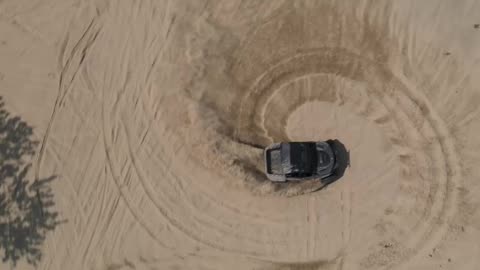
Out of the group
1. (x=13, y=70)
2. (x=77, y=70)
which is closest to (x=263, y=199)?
(x=77, y=70)

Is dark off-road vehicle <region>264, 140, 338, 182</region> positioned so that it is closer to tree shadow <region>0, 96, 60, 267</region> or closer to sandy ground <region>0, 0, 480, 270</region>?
sandy ground <region>0, 0, 480, 270</region>

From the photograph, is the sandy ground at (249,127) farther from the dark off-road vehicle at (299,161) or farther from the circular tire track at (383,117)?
the dark off-road vehicle at (299,161)

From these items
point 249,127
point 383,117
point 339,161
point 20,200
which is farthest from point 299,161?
point 20,200

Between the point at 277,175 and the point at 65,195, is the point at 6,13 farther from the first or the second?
the point at 277,175

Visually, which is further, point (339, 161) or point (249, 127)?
point (249, 127)

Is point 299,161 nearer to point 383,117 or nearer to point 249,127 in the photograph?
point 249,127

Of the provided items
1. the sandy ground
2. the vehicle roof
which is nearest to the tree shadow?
the sandy ground
